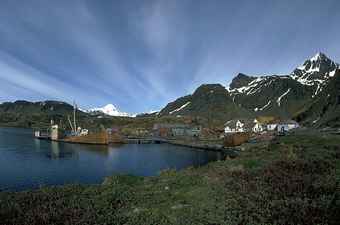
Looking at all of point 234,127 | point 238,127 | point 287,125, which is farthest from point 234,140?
point 238,127

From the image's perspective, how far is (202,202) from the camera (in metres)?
11.2

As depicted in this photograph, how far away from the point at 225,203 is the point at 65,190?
8954 mm

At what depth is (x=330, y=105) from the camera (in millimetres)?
138500

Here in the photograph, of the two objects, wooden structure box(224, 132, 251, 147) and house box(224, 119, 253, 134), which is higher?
house box(224, 119, 253, 134)

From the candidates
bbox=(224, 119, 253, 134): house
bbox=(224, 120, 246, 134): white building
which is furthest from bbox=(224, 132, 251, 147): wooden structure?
bbox=(224, 120, 246, 134): white building

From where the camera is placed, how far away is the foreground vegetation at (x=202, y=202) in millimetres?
9109

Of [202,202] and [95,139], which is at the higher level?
[95,139]

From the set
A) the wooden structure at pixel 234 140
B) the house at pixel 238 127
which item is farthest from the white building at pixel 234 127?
the wooden structure at pixel 234 140

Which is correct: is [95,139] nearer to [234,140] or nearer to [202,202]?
[234,140]

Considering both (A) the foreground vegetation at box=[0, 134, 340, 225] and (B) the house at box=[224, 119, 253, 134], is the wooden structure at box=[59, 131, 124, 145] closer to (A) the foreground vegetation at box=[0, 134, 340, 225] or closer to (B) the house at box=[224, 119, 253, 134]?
(B) the house at box=[224, 119, 253, 134]

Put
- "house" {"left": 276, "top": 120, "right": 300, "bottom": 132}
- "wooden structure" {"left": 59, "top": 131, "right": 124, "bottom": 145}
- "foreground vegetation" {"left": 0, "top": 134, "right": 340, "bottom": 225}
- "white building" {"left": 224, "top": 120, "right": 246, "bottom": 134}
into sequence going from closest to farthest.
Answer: "foreground vegetation" {"left": 0, "top": 134, "right": 340, "bottom": 225} < "wooden structure" {"left": 59, "top": 131, "right": 124, "bottom": 145} < "house" {"left": 276, "top": 120, "right": 300, "bottom": 132} < "white building" {"left": 224, "top": 120, "right": 246, "bottom": 134}

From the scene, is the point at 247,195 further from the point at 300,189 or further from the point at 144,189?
the point at 144,189

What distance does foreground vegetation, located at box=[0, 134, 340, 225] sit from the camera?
911cm

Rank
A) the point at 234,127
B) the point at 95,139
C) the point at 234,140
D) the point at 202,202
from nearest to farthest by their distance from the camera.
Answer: the point at 202,202, the point at 234,140, the point at 95,139, the point at 234,127
